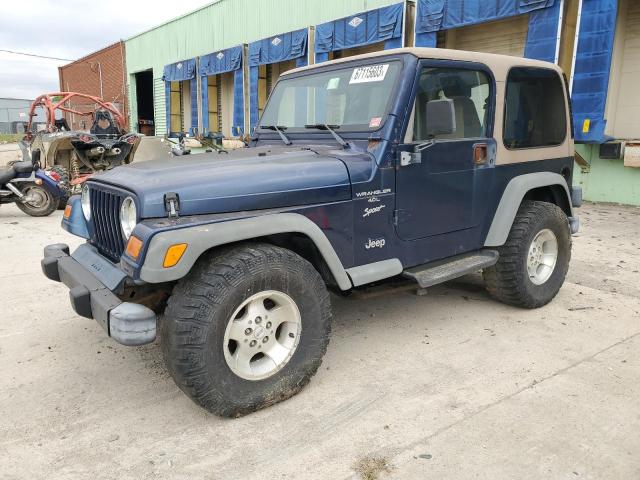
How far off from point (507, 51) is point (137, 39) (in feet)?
64.1

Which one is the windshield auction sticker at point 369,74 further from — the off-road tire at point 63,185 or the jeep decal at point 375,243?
the off-road tire at point 63,185

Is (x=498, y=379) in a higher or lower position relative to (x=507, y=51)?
lower

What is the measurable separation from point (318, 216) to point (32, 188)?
7641 mm

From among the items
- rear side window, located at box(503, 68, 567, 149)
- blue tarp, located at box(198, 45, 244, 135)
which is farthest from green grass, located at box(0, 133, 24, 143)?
rear side window, located at box(503, 68, 567, 149)

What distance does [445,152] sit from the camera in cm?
345

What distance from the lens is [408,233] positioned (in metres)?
3.37

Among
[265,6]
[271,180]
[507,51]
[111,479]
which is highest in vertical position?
[265,6]

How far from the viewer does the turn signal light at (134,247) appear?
238cm

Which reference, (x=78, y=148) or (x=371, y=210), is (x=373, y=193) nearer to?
(x=371, y=210)

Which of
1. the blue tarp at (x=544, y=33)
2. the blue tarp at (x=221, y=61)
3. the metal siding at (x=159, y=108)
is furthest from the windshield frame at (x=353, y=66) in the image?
the metal siding at (x=159, y=108)

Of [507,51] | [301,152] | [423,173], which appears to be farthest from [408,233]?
[507,51]

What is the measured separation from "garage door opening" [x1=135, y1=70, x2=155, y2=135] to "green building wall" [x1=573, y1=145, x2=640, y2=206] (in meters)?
21.7

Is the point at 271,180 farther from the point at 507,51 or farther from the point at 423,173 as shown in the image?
the point at 507,51

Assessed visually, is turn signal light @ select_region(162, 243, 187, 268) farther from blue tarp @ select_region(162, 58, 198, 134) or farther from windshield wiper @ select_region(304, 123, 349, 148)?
blue tarp @ select_region(162, 58, 198, 134)
